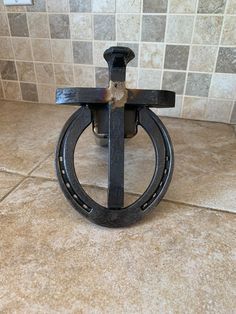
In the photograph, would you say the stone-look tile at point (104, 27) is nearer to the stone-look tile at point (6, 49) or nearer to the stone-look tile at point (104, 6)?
the stone-look tile at point (104, 6)

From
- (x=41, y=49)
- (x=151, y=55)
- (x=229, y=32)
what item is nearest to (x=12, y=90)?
(x=41, y=49)

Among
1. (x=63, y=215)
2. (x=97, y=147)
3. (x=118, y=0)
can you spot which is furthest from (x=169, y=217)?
(x=118, y=0)

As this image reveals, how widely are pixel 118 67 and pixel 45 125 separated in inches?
19.0

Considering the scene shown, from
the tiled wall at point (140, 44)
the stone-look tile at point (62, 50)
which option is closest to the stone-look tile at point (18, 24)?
the tiled wall at point (140, 44)

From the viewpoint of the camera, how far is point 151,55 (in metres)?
0.82

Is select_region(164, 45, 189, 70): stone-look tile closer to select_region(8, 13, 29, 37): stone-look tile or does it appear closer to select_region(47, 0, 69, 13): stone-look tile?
select_region(47, 0, 69, 13): stone-look tile

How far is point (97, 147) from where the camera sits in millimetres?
727

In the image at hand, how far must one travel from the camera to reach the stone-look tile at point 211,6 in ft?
2.34

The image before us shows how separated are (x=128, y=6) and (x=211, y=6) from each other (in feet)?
0.77

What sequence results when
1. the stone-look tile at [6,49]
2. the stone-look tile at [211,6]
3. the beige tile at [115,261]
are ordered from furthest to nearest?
the stone-look tile at [6,49] < the stone-look tile at [211,6] < the beige tile at [115,261]

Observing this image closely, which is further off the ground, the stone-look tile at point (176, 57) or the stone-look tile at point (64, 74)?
the stone-look tile at point (176, 57)

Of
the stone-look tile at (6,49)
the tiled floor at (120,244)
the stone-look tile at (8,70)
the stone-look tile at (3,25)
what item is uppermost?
the stone-look tile at (3,25)

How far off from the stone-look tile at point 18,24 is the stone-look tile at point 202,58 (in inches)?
21.7

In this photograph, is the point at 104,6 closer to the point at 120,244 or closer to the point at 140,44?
the point at 140,44
